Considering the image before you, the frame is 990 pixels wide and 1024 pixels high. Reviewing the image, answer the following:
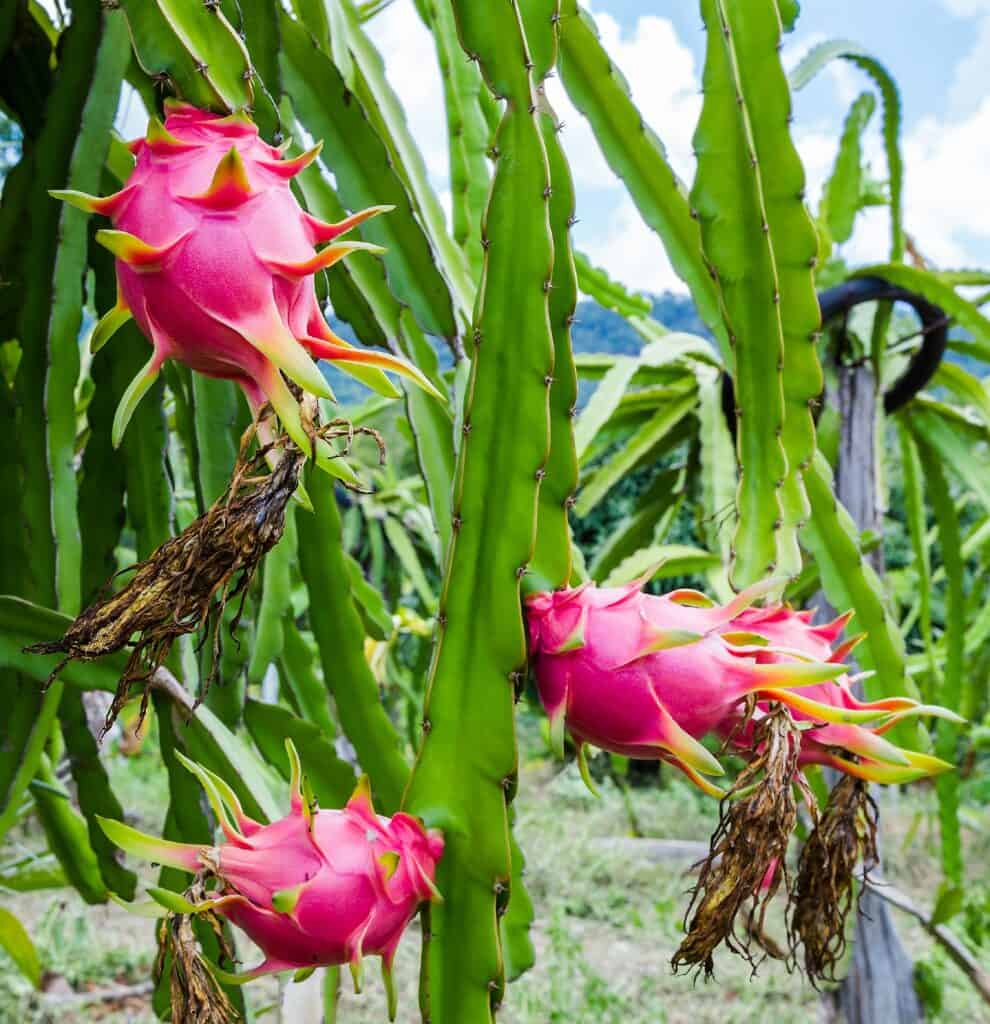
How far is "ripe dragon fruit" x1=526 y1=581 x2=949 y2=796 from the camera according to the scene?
355 millimetres

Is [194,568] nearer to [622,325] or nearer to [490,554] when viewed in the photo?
[490,554]

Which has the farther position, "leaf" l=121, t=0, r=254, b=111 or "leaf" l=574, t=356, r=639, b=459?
"leaf" l=574, t=356, r=639, b=459

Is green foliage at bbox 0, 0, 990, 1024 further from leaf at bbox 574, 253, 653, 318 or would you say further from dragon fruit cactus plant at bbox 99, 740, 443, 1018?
leaf at bbox 574, 253, 653, 318

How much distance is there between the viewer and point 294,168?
1.11 ft

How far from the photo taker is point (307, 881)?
312 mm

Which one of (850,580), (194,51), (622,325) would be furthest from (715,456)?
(622,325)

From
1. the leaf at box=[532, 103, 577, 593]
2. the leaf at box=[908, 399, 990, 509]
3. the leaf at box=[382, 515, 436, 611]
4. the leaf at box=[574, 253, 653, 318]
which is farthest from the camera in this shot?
the leaf at box=[382, 515, 436, 611]

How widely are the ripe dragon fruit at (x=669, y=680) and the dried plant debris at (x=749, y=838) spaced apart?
13 mm

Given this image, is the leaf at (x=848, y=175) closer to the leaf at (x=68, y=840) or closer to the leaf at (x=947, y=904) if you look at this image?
the leaf at (x=947, y=904)

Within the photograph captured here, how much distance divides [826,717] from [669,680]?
7 centimetres

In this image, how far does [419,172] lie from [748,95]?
0.20 metres

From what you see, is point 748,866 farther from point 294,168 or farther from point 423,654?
point 423,654

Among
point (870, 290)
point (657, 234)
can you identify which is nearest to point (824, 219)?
point (870, 290)

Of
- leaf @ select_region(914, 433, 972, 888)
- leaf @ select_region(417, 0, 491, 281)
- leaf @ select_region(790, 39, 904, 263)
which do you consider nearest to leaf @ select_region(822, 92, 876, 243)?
leaf @ select_region(790, 39, 904, 263)
